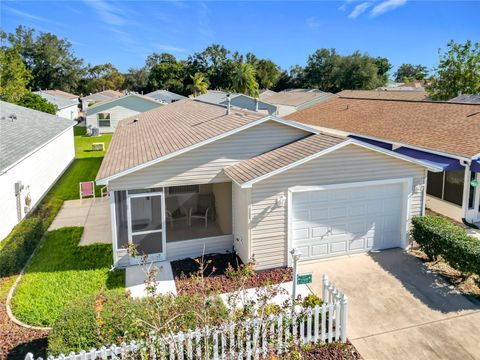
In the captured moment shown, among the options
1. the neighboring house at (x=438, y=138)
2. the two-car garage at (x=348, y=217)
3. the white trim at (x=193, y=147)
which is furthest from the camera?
the neighboring house at (x=438, y=138)

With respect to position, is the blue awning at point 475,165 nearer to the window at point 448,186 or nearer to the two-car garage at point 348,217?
the window at point 448,186

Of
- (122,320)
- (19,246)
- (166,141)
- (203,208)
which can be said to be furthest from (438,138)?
(19,246)

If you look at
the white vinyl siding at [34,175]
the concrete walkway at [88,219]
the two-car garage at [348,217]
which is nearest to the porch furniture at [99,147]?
the white vinyl siding at [34,175]

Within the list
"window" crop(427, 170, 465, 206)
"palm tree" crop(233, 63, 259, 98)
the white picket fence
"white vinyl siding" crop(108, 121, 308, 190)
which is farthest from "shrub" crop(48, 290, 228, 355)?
"palm tree" crop(233, 63, 259, 98)

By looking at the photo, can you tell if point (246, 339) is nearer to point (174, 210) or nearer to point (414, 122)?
point (174, 210)

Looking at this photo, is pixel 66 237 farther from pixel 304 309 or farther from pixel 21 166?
pixel 304 309
